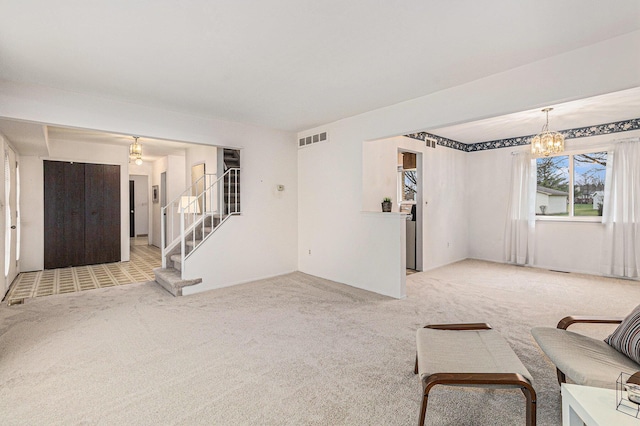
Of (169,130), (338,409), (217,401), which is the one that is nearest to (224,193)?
(169,130)

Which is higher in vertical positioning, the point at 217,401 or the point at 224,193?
the point at 224,193

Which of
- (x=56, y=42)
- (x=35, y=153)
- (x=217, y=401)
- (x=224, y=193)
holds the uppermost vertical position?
(x=56, y=42)

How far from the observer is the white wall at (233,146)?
3.41 metres

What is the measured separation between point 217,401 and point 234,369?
395 mm

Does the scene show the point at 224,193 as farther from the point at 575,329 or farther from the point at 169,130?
the point at 575,329

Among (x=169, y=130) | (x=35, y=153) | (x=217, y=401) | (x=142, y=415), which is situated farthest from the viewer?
(x=35, y=153)

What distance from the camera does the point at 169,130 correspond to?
4293 mm

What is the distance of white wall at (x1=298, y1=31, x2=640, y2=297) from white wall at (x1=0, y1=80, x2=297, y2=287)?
356mm

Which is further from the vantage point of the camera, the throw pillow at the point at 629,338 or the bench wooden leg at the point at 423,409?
the throw pillow at the point at 629,338

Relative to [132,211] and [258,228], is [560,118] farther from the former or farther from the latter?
[132,211]

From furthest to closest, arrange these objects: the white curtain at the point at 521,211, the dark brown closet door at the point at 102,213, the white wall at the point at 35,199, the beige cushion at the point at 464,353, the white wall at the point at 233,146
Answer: the dark brown closet door at the point at 102,213 < the white curtain at the point at 521,211 < the white wall at the point at 35,199 < the white wall at the point at 233,146 < the beige cushion at the point at 464,353

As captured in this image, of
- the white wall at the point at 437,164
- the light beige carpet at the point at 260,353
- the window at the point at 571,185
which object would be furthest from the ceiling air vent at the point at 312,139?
the window at the point at 571,185

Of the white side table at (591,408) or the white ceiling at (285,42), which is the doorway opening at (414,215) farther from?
the white side table at (591,408)

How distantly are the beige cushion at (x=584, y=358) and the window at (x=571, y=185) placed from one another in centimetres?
498
